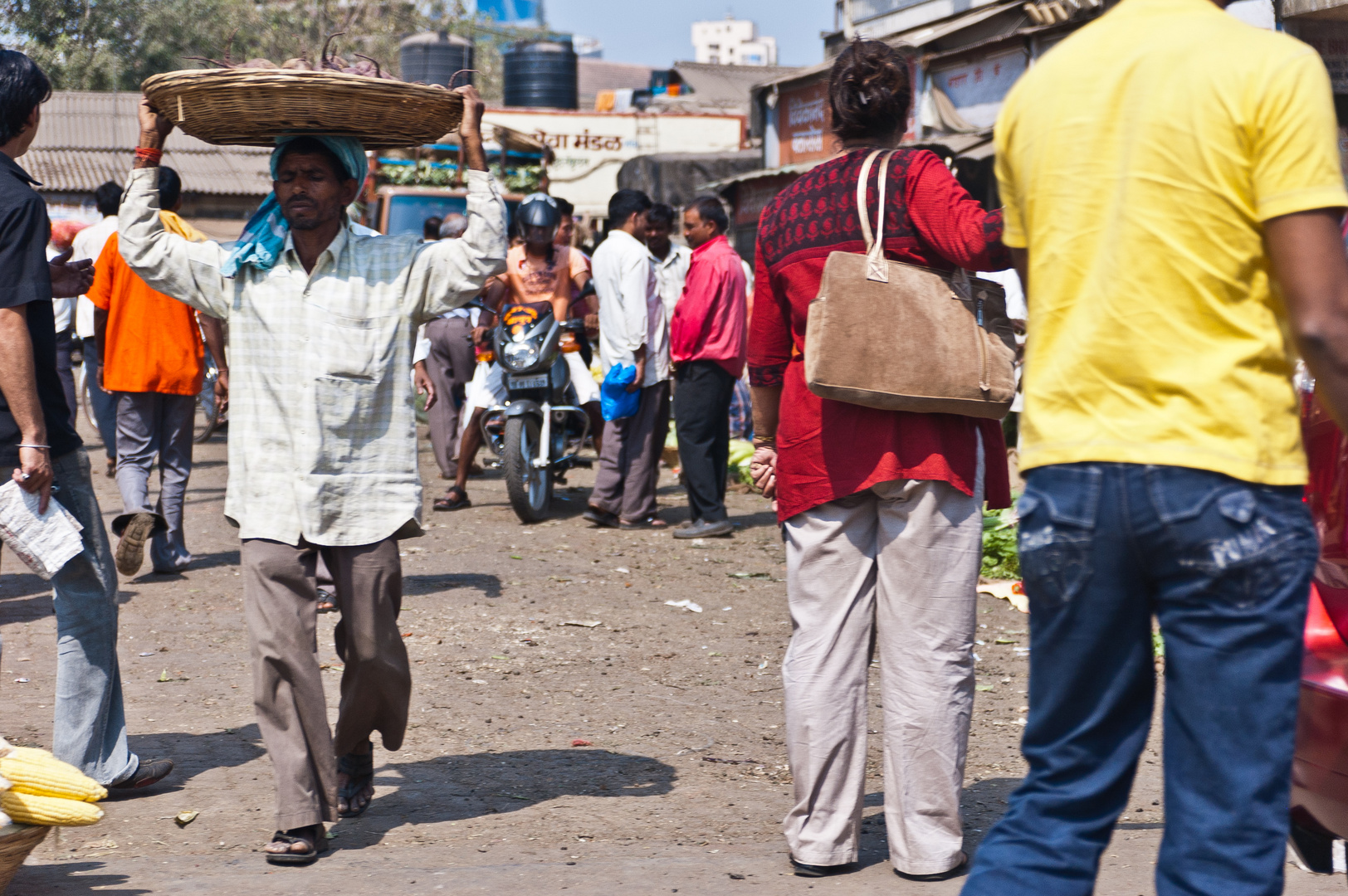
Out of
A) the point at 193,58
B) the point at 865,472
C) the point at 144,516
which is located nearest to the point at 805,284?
the point at 865,472

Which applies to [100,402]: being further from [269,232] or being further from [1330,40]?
[1330,40]

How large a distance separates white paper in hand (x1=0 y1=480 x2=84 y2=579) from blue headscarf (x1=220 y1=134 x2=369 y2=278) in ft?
2.73

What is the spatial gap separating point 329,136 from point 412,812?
6.57 feet

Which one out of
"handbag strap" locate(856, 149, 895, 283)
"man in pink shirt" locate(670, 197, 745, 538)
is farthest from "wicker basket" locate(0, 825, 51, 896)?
"man in pink shirt" locate(670, 197, 745, 538)

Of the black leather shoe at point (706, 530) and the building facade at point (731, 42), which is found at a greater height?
the building facade at point (731, 42)

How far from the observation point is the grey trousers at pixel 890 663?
3.59m

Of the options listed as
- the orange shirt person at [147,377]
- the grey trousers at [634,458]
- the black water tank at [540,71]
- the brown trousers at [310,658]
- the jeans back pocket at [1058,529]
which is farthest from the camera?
the black water tank at [540,71]

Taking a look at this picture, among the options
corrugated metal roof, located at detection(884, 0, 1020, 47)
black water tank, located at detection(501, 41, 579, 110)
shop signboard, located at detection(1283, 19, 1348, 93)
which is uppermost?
black water tank, located at detection(501, 41, 579, 110)

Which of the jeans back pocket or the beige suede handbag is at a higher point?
the beige suede handbag

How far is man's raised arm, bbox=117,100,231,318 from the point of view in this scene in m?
3.98

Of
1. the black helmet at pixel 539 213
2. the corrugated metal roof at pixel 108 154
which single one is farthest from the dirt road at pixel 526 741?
the corrugated metal roof at pixel 108 154

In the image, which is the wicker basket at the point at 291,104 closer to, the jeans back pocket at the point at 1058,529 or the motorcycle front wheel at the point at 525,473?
the jeans back pocket at the point at 1058,529

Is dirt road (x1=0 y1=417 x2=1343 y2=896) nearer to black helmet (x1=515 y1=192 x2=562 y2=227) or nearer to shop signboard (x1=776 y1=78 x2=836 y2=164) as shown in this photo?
black helmet (x1=515 y1=192 x2=562 y2=227)

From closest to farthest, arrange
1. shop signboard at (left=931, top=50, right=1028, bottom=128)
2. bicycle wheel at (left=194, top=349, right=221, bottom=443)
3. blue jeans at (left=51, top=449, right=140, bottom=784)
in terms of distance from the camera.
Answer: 1. blue jeans at (left=51, top=449, right=140, bottom=784)
2. shop signboard at (left=931, top=50, right=1028, bottom=128)
3. bicycle wheel at (left=194, top=349, right=221, bottom=443)
